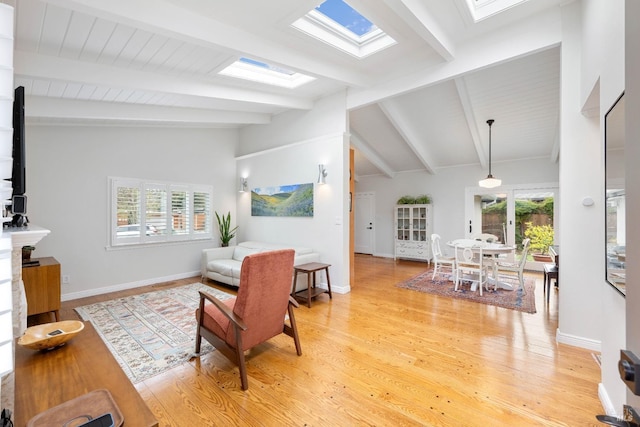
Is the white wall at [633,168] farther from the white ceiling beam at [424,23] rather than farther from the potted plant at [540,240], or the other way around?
the potted plant at [540,240]

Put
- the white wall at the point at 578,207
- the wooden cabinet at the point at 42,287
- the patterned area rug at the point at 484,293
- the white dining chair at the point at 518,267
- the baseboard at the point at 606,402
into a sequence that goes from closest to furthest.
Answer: the baseboard at the point at 606,402 → the white wall at the point at 578,207 → the wooden cabinet at the point at 42,287 → the patterned area rug at the point at 484,293 → the white dining chair at the point at 518,267

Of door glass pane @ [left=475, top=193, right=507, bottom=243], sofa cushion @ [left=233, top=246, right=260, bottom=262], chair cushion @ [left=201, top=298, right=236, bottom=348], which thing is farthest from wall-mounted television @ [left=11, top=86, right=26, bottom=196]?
door glass pane @ [left=475, top=193, right=507, bottom=243]

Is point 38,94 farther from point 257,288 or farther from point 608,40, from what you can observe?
point 608,40

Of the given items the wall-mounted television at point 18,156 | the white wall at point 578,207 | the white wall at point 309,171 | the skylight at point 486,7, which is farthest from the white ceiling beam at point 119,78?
the white wall at point 578,207

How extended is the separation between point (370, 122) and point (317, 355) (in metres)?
4.80

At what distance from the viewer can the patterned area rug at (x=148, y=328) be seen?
2.54 m

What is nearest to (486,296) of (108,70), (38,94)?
(108,70)

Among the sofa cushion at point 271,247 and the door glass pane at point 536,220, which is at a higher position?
the door glass pane at point 536,220

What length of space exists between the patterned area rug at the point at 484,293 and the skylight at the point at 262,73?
3.92m

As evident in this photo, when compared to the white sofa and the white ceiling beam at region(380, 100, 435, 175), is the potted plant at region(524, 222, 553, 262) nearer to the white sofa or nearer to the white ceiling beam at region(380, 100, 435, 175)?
the white ceiling beam at region(380, 100, 435, 175)

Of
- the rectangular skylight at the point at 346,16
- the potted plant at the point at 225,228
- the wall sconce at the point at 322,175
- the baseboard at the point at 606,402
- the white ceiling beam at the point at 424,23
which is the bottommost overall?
the baseboard at the point at 606,402

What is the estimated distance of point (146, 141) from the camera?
16.6ft

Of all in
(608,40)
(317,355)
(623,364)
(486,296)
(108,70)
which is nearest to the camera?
(623,364)

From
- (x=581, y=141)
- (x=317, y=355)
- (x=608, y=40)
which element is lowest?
(x=317, y=355)
